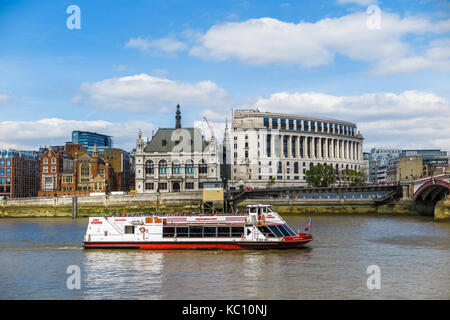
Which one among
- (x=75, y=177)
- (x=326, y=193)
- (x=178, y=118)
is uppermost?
(x=178, y=118)

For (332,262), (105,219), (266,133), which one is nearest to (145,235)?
(105,219)

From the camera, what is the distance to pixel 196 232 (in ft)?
184

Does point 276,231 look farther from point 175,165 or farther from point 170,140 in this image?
point 170,140

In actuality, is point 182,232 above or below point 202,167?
below

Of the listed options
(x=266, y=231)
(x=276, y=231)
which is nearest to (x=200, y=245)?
(x=266, y=231)

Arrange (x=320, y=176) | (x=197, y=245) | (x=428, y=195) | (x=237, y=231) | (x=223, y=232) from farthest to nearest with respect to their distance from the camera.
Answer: (x=320, y=176) < (x=428, y=195) < (x=223, y=232) < (x=237, y=231) < (x=197, y=245)

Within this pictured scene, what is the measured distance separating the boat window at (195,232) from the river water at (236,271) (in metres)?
2.84

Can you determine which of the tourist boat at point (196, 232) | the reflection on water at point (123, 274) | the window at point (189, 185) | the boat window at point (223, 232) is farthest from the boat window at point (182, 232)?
the window at point (189, 185)

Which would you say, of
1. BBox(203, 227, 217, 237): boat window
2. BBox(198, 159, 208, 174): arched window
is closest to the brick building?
BBox(198, 159, 208, 174): arched window

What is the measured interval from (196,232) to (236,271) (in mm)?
14663

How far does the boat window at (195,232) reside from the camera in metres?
55.9

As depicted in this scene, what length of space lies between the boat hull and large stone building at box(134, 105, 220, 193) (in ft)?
324

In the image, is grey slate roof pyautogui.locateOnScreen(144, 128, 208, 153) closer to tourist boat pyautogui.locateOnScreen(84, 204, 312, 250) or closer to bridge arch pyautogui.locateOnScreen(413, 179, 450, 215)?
bridge arch pyautogui.locateOnScreen(413, 179, 450, 215)
